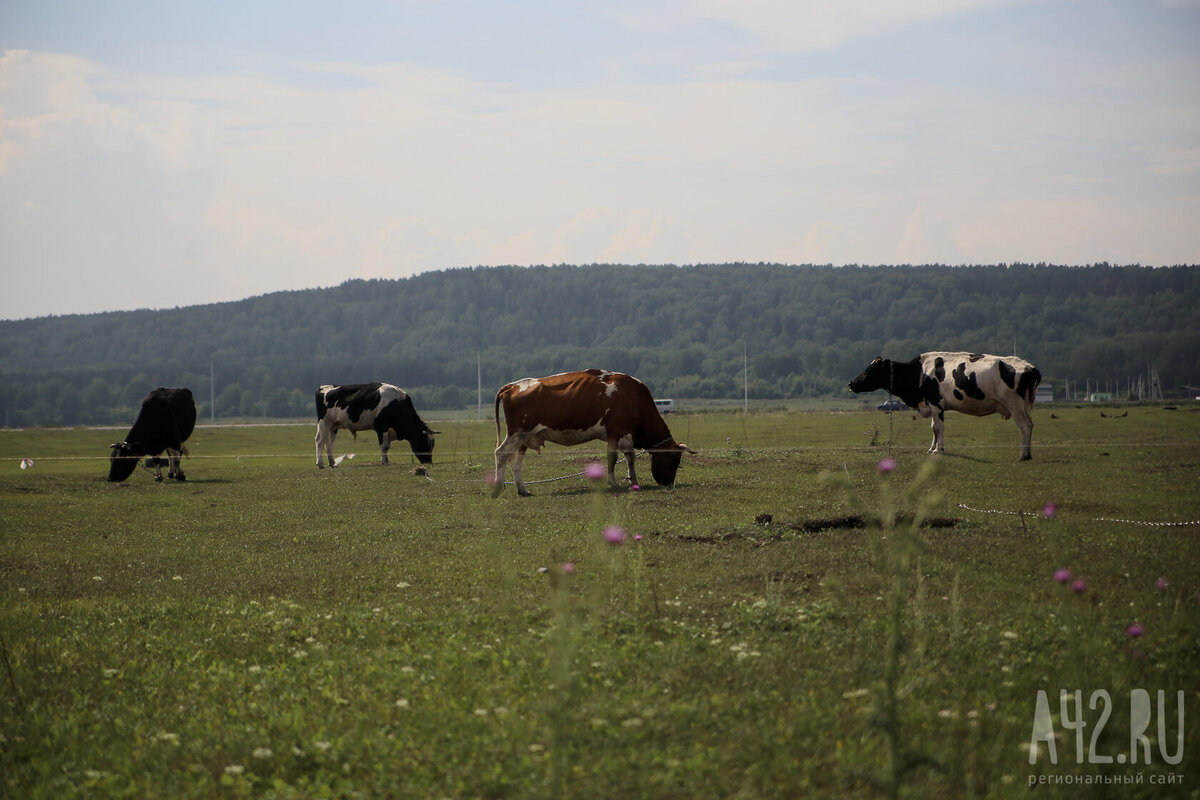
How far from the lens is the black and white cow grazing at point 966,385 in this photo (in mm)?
28391

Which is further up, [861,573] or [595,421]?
[595,421]

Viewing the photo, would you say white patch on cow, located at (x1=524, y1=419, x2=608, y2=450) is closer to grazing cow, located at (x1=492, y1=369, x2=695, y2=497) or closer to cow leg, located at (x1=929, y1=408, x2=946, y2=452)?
grazing cow, located at (x1=492, y1=369, x2=695, y2=497)

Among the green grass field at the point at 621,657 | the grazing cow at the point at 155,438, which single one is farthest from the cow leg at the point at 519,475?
the grazing cow at the point at 155,438

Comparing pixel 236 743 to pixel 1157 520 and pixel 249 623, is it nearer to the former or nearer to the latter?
pixel 249 623

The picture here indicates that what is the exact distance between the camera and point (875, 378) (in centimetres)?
3241

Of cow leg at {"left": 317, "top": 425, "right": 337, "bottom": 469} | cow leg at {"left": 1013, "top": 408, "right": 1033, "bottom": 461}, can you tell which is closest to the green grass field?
cow leg at {"left": 1013, "top": 408, "right": 1033, "bottom": 461}

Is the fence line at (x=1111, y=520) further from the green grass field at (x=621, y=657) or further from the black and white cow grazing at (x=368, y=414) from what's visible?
the black and white cow grazing at (x=368, y=414)

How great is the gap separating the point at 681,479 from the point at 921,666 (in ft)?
52.5

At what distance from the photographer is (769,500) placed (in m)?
18.8

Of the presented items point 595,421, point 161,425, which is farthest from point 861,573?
point 161,425

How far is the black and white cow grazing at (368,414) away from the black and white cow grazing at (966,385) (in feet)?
50.0

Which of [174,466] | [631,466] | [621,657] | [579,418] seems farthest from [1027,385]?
[174,466]

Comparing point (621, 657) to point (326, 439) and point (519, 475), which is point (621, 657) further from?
point (326, 439)

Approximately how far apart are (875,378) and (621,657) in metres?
25.6
